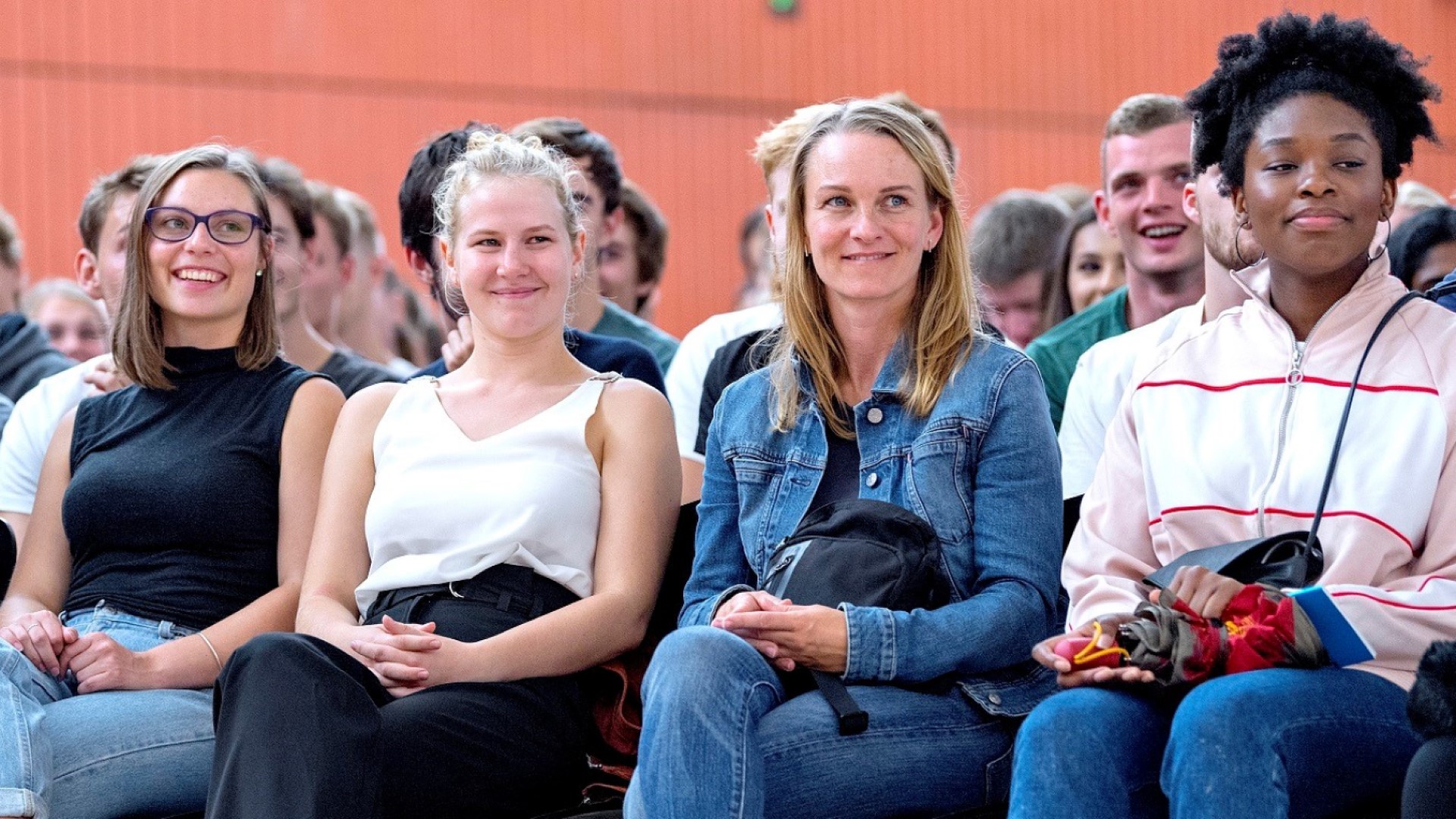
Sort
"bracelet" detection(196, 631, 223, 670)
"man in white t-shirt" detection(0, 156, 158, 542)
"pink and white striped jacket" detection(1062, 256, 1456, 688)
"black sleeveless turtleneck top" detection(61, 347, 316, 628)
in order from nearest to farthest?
"pink and white striped jacket" detection(1062, 256, 1456, 688)
"bracelet" detection(196, 631, 223, 670)
"black sleeveless turtleneck top" detection(61, 347, 316, 628)
"man in white t-shirt" detection(0, 156, 158, 542)

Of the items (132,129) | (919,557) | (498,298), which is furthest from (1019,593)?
(132,129)

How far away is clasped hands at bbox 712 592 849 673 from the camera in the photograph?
2.43m

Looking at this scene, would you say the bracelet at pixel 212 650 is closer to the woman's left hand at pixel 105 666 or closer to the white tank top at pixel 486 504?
the woman's left hand at pixel 105 666

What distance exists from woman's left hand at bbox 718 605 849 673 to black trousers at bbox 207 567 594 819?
18.2 inches

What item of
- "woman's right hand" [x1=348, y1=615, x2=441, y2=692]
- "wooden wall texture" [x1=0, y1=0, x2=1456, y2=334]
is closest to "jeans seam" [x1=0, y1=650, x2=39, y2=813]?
"woman's right hand" [x1=348, y1=615, x2=441, y2=692]

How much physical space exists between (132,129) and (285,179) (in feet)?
23.8

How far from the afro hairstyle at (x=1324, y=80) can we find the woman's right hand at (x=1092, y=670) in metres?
0.81

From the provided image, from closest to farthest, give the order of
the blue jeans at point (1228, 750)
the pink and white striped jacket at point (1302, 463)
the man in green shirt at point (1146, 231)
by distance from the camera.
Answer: the blue jeans at point (1228, 750) < the pink and white striped jacket at point (1302, 463) < the man in green shirt at point (1146, 231)

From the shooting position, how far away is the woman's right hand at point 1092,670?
2.24 meters

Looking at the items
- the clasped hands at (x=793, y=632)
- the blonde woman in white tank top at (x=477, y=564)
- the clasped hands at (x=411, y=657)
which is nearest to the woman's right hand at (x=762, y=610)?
the clasped hands at (x=793, y=632)

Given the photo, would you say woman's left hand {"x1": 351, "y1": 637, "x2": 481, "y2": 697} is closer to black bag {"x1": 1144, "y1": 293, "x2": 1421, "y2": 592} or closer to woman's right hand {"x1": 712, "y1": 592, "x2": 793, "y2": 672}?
woman's right hand {"x1": 712, "y1": 592, "x2": 793, "y2": 672}

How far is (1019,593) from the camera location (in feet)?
8.41

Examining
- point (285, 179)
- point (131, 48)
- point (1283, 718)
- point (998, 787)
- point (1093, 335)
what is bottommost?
point (998, 787)

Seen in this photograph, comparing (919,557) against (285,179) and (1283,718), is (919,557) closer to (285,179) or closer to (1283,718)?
(1283,718)
